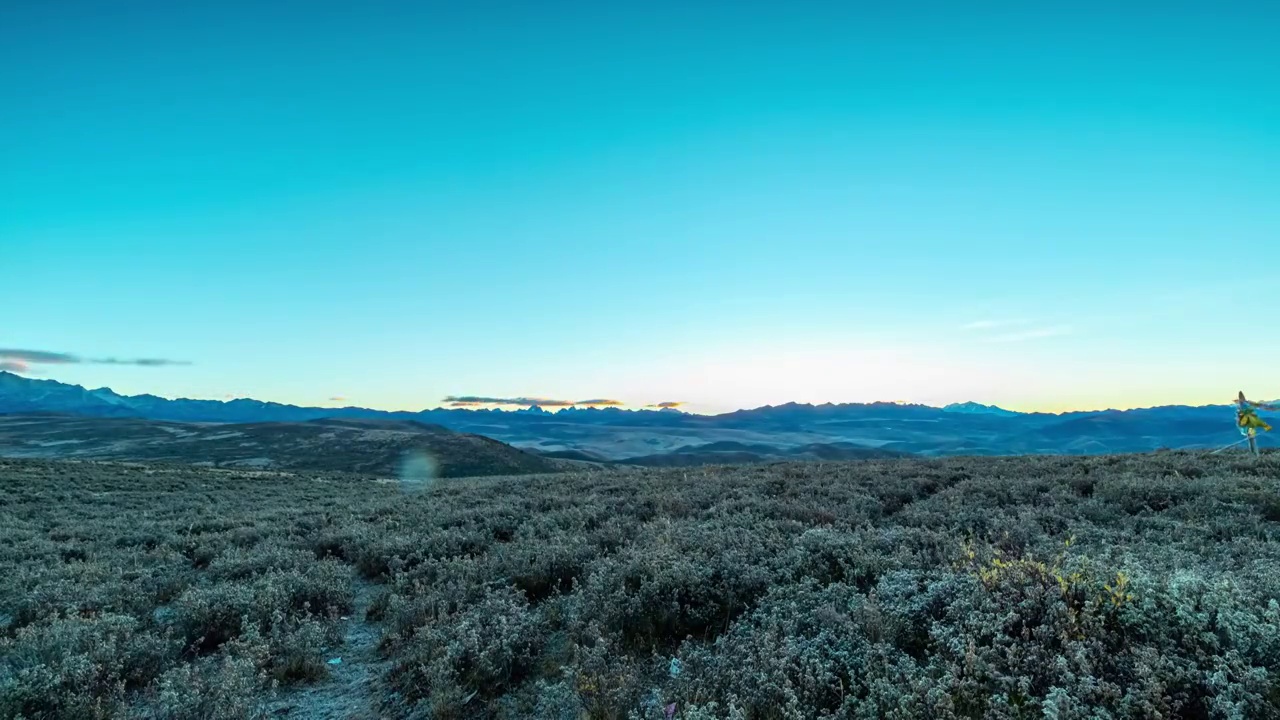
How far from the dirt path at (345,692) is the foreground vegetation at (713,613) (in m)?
0.07

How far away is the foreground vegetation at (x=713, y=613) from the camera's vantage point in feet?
15.2

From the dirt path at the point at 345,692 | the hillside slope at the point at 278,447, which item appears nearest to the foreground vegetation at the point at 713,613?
the dirt path at the point at 345,692

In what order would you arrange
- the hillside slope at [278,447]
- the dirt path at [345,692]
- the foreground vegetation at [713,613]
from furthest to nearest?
1. the hillside slope at [278,447]
2. the dirt path at [345,692]
3. the foreground vegetation at [713,613]

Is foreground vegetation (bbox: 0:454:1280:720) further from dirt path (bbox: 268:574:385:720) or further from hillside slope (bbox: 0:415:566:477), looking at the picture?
hillside slope (bbox: 0:415:566:477)

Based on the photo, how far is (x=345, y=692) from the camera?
→ 256 inches

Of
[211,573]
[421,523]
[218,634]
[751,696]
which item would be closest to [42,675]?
[218,634]

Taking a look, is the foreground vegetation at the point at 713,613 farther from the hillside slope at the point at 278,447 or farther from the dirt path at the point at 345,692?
the hillside slope at the point at 278,447

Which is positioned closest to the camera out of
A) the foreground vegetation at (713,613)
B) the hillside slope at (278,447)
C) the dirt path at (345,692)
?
the foreground vegetation at (713,613)

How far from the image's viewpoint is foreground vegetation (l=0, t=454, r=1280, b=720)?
4.64 meters

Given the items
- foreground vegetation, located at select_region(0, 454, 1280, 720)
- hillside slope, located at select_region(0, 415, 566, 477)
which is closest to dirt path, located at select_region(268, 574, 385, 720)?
foreground vegetation, located at select_region(0, 454, 1280, 720)

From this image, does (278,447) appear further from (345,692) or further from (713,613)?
(713,613)

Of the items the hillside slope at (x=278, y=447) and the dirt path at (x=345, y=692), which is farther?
the hillside slope at (x=278, y=447)

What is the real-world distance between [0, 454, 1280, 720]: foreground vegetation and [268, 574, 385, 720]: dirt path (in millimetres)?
69

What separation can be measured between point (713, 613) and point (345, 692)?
4.30m
